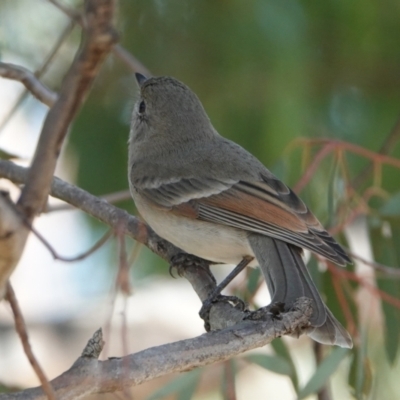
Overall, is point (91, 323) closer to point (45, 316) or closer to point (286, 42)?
point (45, 316)

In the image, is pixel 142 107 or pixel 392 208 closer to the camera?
pixel 392 208

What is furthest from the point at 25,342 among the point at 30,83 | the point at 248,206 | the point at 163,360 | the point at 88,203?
the point at 248,206

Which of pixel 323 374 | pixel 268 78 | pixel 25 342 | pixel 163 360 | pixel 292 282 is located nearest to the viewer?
pixel 25 342

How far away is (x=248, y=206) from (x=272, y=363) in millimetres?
662

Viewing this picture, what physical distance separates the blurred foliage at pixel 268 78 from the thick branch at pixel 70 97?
222 cm

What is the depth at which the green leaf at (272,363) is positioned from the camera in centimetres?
293

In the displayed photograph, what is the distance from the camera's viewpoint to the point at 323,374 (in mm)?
2795

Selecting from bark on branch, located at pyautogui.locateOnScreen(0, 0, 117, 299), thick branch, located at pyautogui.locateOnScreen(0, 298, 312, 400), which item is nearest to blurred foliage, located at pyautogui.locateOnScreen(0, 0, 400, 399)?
thick branch, located at pyautogui.locateOnScreen(0, 298, 312, 400)

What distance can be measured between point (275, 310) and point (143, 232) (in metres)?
0.88

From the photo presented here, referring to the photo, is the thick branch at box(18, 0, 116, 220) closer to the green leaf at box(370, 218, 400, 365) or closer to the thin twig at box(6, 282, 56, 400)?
the thin twig at box(6, 282, 56, 400)

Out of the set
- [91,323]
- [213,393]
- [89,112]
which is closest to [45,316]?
[91,323]

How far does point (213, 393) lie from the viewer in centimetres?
495

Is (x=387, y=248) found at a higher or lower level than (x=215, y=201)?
lower

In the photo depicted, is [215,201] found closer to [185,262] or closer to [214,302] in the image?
[185,262]
